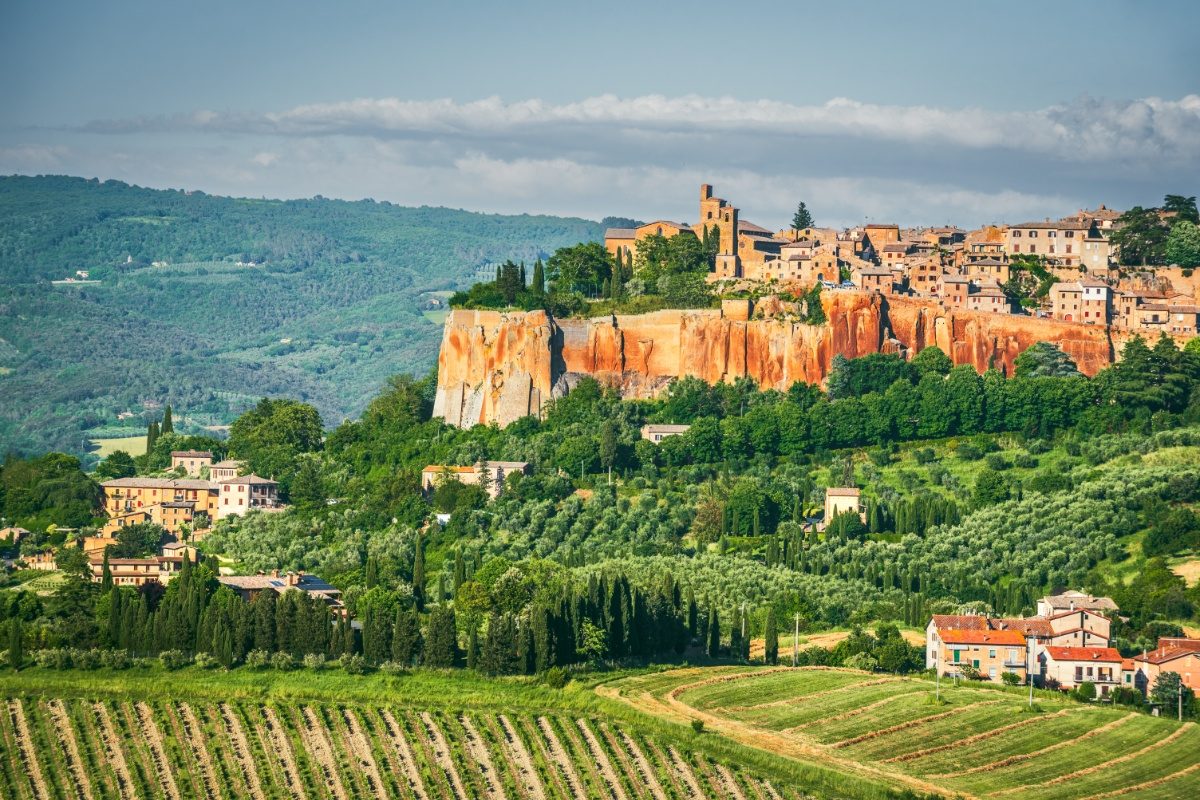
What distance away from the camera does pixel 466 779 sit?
6238 cm

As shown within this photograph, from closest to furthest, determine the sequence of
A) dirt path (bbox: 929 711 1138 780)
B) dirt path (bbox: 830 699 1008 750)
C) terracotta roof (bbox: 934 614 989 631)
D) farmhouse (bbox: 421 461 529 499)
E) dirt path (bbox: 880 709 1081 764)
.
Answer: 1. dirt path (bbox: 929 711 1138 780)
2. dirt path (bbox: 880 709 1081 764)
3. dirt path (bbox: 830 699 1008 750)
4. terracotta roof (bbox: 934 614 989 631)
5. farmhouse (bbox: 421 461 529 499)

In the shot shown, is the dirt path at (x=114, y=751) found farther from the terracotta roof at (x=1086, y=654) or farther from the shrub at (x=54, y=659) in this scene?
the terracotta roof at (x=1086, y=654)

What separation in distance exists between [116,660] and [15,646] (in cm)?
329

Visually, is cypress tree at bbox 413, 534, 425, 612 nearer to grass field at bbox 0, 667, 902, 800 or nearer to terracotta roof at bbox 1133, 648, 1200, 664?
grass field at bbox 0, 667, 902, 800

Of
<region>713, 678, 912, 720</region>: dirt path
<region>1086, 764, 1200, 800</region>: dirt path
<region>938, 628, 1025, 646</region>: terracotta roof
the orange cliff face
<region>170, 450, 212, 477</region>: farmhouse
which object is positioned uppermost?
the orange cliff face

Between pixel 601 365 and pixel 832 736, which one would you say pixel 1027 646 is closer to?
pixel 832 736

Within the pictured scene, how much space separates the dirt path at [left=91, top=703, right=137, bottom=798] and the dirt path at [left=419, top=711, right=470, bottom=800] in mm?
8147

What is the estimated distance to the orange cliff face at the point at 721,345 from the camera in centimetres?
10344

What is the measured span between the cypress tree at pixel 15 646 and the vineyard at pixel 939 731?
1787cm

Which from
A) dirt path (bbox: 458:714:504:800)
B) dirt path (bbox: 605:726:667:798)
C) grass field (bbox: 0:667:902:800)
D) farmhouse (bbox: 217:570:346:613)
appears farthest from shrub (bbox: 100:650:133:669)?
dirt path (bbox: 605:726:667:798)

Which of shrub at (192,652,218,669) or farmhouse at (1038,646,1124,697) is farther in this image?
farmhouse at (1038,646,1124,697)

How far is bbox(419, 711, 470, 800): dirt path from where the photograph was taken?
203ft

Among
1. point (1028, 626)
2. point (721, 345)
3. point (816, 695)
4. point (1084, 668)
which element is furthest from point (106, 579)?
point (1084, 668)

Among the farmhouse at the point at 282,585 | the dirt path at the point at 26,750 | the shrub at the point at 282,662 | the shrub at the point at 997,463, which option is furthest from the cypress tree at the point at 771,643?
the dirt path at the point at 26,750
